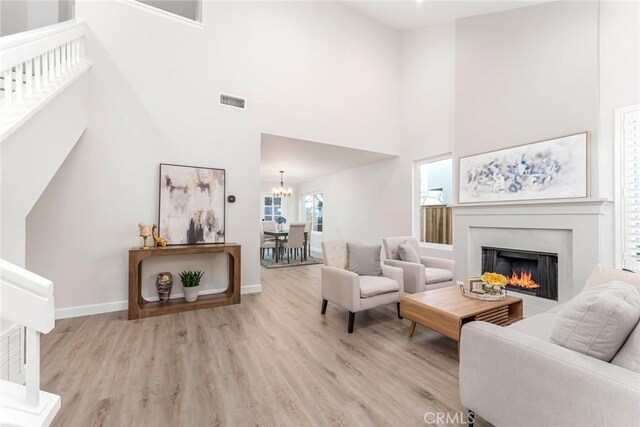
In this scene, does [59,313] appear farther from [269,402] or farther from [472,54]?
[472,54]

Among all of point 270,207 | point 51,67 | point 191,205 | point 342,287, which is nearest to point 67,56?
point 51,67

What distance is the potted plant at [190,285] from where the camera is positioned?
3334mm

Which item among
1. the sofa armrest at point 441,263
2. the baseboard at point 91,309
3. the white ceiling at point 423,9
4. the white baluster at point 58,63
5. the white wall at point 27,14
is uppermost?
the white ceiling at point 423,9

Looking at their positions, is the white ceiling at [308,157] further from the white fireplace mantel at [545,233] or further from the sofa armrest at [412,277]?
the sofa armrest at [412,277]

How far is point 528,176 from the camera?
331 cm

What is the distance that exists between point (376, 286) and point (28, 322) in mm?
2543

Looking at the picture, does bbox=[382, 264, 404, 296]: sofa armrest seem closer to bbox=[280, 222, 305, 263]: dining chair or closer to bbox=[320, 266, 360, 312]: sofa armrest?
bbox=[320, 266, 360, 312]: sofa armrest

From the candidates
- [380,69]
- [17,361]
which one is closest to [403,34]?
[380,69]

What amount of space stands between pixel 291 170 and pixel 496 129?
498cm

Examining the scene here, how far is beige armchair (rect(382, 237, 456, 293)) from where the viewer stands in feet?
10.7

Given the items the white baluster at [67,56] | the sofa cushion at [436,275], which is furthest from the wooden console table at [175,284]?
the sofa cushion at [436,275]

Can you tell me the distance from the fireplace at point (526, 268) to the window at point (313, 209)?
5.41 metres

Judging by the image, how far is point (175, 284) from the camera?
139 inches

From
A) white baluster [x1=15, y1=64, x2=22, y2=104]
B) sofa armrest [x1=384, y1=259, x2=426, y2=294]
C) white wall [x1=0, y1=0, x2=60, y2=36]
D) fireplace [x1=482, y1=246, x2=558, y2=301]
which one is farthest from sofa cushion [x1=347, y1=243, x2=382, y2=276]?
white wall [x1=0, y1=0, x2=60, y2=36]
